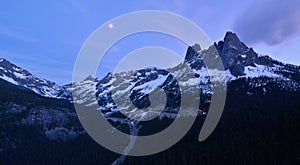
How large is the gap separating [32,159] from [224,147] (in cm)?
11750

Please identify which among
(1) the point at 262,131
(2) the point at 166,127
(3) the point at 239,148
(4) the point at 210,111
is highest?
(4) the point at 210,111

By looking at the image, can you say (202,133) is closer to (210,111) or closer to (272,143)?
(272,143)

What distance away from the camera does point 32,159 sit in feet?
573

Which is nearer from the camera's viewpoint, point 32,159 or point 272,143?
point 272,143

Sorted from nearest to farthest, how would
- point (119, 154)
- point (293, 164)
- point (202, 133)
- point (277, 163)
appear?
point (293, 164), point (277, 163), point (202, 133), point (119, 154)

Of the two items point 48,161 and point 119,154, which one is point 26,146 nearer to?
point 48,161

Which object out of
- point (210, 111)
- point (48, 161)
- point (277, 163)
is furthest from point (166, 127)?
point (277, 163)

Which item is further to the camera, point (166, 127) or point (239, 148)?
point (166, 127)

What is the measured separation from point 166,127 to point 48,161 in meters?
67.3

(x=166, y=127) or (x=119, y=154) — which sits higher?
(x=166, y=127)

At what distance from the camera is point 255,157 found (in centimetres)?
8731

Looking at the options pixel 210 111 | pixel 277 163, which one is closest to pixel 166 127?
pixel 210 111

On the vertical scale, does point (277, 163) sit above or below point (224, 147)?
below

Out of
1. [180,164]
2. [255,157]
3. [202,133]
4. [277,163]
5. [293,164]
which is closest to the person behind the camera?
[293,164]
